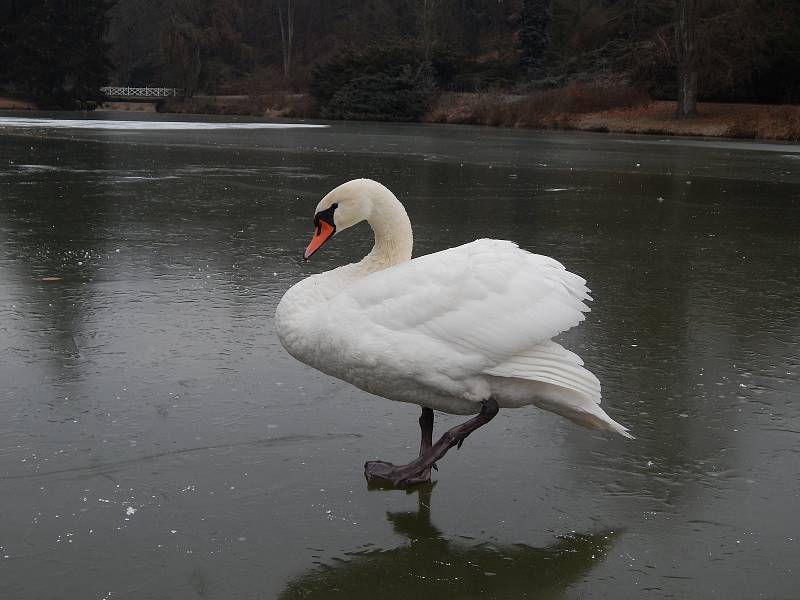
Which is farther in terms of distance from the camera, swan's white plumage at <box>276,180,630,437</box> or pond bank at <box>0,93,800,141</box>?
pond bank at <box>0,93,800,141</box>

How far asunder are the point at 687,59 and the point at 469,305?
111ft

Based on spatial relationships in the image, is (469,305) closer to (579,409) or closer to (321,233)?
(579,409)

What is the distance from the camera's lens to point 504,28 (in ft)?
222

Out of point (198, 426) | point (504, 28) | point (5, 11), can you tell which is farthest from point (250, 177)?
point (504, 28)

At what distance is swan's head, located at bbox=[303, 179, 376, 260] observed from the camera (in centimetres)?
362

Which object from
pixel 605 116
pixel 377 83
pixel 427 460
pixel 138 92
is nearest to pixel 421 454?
pixel 427 460

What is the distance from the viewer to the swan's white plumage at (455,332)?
124 inches

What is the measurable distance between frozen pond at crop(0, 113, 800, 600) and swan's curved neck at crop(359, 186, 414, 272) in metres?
0.69

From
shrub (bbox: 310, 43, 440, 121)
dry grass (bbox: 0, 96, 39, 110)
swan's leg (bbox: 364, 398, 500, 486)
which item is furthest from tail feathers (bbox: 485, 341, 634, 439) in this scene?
dry grass (bbox: 0, 96, 39, 110)

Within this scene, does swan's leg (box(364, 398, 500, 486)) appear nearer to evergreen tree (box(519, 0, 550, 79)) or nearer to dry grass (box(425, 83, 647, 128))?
dry grass (box(425, 83, 647, 128))

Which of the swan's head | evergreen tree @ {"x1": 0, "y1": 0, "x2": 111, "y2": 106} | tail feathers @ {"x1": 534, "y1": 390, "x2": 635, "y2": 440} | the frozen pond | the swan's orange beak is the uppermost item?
evergreen tree @ {"x1": 0, "y1": 0, "x2": 111, "y2": 106}

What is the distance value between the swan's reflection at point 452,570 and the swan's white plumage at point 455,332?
0.50 m

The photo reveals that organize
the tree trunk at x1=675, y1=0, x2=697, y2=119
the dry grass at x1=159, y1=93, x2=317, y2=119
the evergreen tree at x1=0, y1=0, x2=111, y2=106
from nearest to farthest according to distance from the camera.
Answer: the tree trunk at x1=675, y1=0, x2=697, y2=119 → the dry grass at x1=159, y1=93, x2=317, y2=119 → the evergreen tree at x1=0, y1=0, x2=111, y2=106

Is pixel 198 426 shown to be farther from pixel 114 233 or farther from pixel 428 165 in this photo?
pixel 428 165
